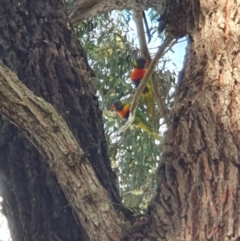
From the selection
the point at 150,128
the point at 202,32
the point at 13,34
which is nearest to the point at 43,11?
the point at 13,34

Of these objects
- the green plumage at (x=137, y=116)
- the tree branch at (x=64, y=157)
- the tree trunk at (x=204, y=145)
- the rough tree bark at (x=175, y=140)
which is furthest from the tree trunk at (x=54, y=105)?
the green plumage at (x=137, y=116)

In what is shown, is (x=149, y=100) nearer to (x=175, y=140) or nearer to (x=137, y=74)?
(x=137, y=74)

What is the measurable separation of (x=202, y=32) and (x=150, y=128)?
7.01 feet

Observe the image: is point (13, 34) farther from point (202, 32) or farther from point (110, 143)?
point (110, 143)

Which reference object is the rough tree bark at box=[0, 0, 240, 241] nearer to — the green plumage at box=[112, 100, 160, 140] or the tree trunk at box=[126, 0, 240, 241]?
the tree trunk at box=[126, 0, 240, 241]

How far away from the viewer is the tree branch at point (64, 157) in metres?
1.61

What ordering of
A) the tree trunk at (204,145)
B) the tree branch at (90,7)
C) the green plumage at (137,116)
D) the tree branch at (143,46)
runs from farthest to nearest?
the green plumage at (137,116) < the tree branch at (90,7) < the tree branch at (143,46) < the tree trunk at (204,145)

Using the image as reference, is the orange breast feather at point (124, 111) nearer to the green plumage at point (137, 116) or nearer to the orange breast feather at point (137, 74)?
the green plumage at point (137, 116)

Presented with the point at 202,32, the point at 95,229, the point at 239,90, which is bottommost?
the point at 95,229

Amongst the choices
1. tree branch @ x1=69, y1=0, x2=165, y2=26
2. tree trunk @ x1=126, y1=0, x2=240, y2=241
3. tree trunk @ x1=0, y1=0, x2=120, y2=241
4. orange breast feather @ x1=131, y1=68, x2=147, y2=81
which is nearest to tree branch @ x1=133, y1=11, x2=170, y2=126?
tree branch @ x1=69, y1=0, x2=165, y2=26

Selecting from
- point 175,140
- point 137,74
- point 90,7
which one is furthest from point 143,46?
point 137,74

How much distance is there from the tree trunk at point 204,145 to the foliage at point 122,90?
2.09 meters

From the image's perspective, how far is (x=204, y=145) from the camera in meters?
1.52

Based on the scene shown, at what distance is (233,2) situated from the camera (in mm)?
1592
